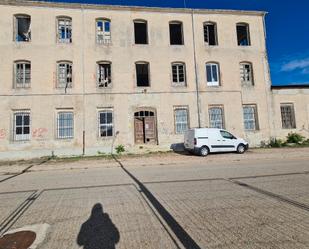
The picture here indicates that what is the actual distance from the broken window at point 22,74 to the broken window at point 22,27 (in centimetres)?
192

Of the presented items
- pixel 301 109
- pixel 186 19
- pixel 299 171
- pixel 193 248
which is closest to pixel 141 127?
pixel 186 19

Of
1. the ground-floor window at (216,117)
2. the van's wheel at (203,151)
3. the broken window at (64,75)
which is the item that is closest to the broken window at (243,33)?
the ground-floor window at (216,117)

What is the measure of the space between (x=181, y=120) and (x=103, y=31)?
9.17m

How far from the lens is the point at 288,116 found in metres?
21.1

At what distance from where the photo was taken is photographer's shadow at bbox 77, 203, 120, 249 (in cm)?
359

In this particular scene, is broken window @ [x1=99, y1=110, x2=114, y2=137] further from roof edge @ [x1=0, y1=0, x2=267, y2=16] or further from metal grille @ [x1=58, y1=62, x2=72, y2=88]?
roof edge @ [x1=0, y1=0, x2=267, y2=16]

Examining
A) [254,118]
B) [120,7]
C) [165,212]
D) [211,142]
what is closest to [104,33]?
[120,7]

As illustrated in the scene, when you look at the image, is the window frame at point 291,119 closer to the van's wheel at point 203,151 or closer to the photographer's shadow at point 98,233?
the van's wheel at point 203,151

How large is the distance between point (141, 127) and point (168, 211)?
1397 cm

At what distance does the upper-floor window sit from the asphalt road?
51.8ft

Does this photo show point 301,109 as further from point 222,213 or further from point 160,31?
point 222,213

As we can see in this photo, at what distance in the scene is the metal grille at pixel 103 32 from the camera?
19000mm

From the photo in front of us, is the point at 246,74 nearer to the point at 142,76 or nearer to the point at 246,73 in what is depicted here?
the point at 246,73

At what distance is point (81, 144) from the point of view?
17.6 metres
